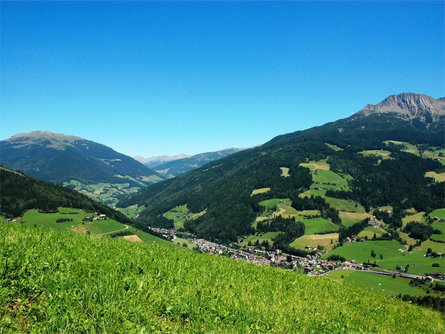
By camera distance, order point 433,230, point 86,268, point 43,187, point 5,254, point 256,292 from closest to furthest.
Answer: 1. point 5,254
2. point 86,268
3. point 256,292
4. point 43,187
5. point 433,230

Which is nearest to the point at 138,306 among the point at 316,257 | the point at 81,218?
the point at 81,218

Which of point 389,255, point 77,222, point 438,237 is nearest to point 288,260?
point 389,255

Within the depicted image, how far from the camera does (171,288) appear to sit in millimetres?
6172

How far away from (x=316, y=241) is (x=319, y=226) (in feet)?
69.1

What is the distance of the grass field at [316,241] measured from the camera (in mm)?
164025

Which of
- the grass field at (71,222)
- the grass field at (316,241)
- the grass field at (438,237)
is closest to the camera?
the grass field at (71,222)

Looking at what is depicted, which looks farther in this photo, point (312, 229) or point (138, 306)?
point (312, 229)

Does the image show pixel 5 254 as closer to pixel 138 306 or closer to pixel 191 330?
pixel 138 306

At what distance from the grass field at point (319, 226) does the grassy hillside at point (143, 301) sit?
625 feet

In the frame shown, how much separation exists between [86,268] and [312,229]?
19954 cm

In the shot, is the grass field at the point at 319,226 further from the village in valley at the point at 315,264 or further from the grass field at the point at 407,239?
A: the grass field at the point at 407,239

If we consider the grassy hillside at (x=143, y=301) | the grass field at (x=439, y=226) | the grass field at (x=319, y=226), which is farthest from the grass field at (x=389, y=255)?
the grassy hillside at (x=143, y=301)

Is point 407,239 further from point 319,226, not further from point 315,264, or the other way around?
point 315,264

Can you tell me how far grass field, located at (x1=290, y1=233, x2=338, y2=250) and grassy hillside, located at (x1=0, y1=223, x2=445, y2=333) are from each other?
554 feet
